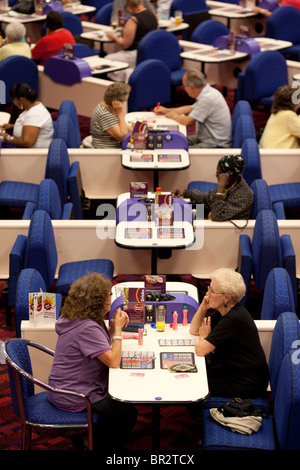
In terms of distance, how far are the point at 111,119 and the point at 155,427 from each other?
132 inches

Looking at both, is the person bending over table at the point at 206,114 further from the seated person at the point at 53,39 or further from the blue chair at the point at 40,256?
the seated person at the point at 53,39

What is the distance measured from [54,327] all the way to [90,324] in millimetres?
475

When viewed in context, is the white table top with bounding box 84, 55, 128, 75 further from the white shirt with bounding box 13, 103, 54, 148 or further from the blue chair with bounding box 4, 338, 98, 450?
the blue chair with bounding box 4, 338, 98, 450

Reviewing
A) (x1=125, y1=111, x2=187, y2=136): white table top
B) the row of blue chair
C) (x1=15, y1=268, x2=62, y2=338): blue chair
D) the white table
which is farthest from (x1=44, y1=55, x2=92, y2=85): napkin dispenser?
the row of blue chair

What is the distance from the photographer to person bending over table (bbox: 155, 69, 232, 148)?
22.6ft

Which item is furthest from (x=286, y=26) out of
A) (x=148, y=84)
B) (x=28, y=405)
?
(x=28, y=405)

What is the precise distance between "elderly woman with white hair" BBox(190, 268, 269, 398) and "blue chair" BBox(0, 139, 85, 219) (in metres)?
2.26

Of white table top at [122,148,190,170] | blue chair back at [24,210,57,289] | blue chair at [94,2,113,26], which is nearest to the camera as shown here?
blue chair back at [24,210,57,289]

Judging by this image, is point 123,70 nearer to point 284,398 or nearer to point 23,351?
point 23,351

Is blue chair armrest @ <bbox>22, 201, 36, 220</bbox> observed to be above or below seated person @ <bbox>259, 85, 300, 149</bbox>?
below

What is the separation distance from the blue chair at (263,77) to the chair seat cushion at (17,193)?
9.27 feet

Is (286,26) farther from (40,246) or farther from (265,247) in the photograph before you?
(40,246)

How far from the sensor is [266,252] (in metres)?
4.92
